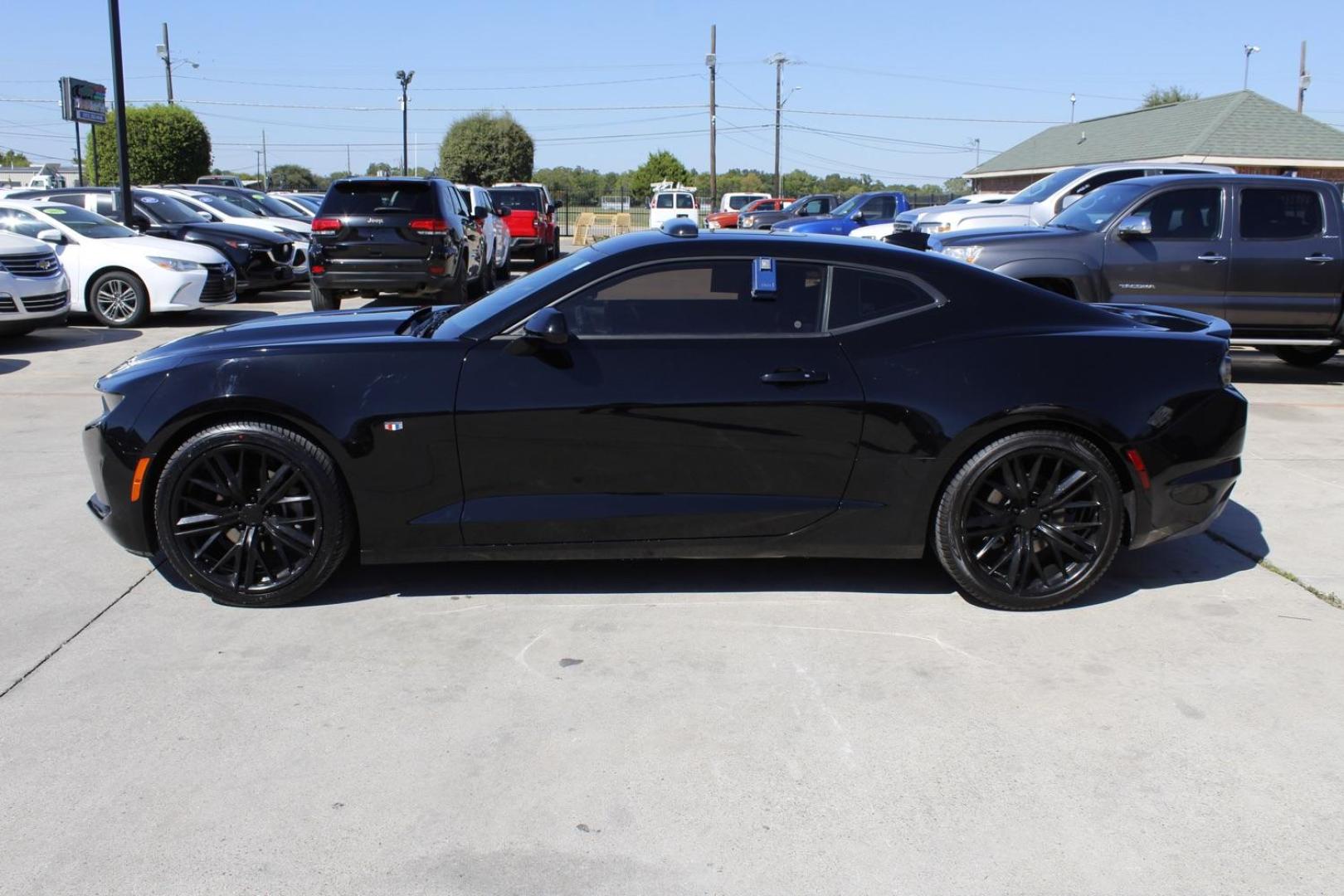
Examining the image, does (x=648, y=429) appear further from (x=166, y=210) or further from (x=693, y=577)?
(x=166, y=210)

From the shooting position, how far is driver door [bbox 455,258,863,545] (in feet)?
14.9

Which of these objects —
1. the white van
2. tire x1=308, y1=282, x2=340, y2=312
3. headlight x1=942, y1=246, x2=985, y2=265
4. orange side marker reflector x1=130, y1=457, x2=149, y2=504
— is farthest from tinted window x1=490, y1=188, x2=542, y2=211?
orange side marker reflector x1=130, y1=457, x2=149, y2=504

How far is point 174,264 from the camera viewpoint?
44.8 ft

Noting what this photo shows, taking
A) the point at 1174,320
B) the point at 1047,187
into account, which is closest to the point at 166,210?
the point at 1047,187

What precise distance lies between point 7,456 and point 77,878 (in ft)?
17.0

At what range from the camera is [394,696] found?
3926 millimetres

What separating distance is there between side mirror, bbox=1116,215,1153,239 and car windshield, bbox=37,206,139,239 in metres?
11.5

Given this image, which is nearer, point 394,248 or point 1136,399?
point 1136,399

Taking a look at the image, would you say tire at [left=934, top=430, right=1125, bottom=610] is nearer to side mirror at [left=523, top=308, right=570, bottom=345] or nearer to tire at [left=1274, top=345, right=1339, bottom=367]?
side mirror at [left=523, top=308, right=570, bottom=345]

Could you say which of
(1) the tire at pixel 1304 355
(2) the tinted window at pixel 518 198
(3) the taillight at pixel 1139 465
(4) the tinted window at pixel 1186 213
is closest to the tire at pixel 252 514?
(3) the taillight at pixel 1139 465

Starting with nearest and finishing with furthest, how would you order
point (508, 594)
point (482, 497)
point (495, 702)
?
point (495, 702)
point (482, 497)
point (508, 594)

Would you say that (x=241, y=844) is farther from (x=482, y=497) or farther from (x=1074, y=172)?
(x=1074, y=172)

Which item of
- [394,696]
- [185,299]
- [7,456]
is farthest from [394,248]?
[394,696]

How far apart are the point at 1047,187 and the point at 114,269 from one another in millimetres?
12377
